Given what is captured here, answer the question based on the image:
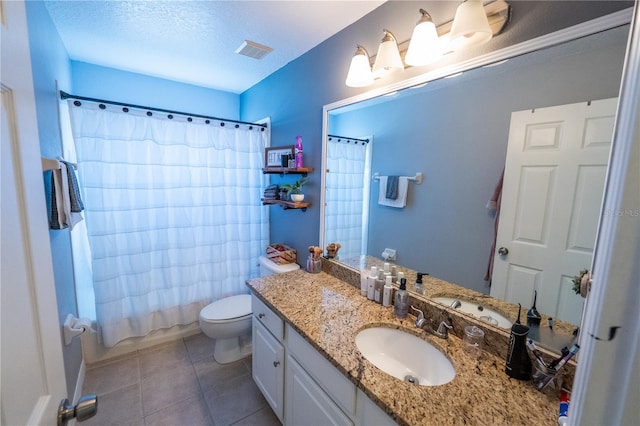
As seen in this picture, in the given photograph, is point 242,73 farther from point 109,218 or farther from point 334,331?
point 334,331

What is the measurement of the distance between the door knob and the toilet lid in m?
1.44

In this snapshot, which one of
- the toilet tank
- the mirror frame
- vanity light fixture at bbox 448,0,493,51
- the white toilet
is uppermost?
vanity light fixture at bbox 448,0,493,51

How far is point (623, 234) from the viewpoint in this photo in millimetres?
279

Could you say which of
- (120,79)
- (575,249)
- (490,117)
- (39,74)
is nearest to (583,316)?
(575,249)

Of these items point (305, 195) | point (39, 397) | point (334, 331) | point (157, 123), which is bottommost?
point (334, 331)

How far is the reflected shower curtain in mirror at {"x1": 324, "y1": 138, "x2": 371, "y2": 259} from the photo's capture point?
1.68 meters

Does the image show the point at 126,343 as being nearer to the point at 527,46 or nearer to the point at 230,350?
the point at 230,350

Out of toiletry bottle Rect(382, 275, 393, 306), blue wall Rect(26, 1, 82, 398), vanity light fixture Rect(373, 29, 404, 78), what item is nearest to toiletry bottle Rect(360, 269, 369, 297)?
toiletry bottle Rect(382, 275, 393, 306)

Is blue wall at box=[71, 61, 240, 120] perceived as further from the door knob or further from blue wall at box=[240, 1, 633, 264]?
Result: the door knob

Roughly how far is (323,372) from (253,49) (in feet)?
6.85

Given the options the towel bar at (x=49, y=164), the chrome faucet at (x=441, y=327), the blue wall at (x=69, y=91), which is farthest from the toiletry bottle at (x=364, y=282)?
the towel bar at (x=49, y=164)

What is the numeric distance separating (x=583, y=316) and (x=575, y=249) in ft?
0.71

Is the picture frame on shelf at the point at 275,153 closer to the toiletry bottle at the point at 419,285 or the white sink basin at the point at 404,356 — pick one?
the toiletry bottle at the point at 419,285

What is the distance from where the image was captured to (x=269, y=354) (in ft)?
4.93
